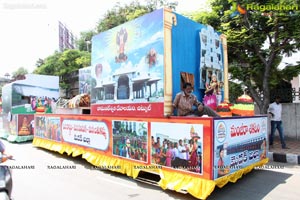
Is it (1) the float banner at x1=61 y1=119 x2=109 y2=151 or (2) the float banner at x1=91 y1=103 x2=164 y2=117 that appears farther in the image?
(1) the float banner at x1=61 y1=119 x2=109 y2=151

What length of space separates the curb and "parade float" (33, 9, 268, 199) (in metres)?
1.65

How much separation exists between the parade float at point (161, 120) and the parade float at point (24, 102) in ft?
16.3

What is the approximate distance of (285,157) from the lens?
276 inches

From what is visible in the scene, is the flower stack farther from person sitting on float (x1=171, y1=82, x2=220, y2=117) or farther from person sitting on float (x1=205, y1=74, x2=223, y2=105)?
person sitting on float (x1=205, y1=74, x2=223, y2=105)

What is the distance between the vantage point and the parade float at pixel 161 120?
419 cm

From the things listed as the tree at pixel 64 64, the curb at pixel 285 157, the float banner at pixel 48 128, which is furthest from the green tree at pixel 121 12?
the curb at pixel 285 157

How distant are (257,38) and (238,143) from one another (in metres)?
5.69

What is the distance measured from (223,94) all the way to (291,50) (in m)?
4.07

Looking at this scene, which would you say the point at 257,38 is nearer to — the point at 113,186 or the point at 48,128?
the point at 113,186

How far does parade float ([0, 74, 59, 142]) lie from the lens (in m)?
11.7

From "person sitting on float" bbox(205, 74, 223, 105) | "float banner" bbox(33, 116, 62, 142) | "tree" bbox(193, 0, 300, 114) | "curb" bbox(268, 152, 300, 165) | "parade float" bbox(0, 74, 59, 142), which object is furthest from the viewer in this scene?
"parade float" bbox(0, 74, 59, 142)

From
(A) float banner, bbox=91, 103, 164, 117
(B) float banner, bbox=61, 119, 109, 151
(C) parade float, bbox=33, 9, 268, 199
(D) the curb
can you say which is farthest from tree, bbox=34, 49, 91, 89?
(D) the curb

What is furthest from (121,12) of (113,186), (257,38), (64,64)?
(113,186)

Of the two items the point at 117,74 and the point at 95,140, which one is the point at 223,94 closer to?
the point at 117,74
